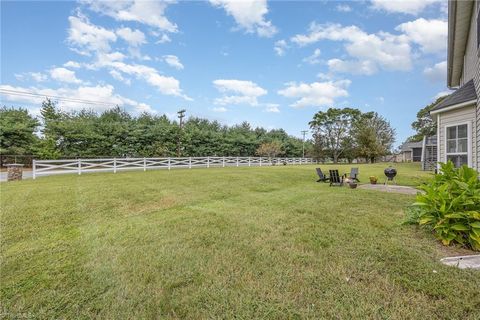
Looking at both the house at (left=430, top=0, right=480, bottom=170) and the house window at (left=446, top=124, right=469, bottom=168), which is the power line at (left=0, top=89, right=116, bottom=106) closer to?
the house at (left=430, top=0, right=480, bottom=170)

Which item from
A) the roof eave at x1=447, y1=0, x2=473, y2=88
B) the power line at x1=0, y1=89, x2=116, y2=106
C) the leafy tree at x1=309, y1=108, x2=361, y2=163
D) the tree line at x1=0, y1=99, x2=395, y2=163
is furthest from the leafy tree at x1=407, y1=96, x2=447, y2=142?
the power line at x1=0, y1=89, x2=116, y2=106

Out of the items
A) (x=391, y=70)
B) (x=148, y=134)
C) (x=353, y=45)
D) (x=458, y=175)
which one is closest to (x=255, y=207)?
(x=458, y=175)

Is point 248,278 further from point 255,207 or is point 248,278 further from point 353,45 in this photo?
point 353,45

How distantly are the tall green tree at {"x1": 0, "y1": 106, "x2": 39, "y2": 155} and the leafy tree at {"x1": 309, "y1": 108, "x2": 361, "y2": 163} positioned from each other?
39945 millimetres

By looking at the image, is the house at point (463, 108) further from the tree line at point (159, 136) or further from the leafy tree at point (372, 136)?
the leafy tree at point (372, 136)

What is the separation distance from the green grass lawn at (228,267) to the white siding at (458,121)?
3.60 m

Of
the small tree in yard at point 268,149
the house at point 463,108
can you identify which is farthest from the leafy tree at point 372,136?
the house at point 463,108

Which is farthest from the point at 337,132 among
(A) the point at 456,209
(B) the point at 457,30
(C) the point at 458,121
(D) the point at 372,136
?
(A) the point at 456,209

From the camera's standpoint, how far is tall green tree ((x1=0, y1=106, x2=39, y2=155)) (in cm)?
2189

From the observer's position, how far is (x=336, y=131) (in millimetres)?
42094

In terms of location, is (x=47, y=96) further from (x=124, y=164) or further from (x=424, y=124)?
(x=424, y=124)

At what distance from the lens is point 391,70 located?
52.3ft

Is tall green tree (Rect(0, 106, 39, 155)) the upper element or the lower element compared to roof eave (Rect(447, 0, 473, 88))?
lower

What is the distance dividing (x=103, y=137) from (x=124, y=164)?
10.7 metres
